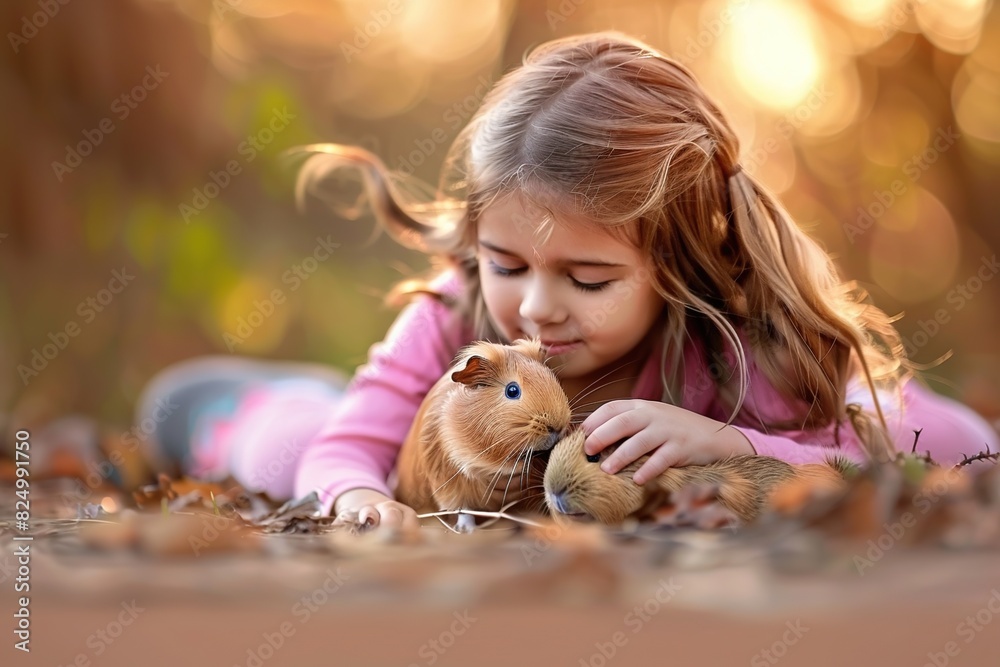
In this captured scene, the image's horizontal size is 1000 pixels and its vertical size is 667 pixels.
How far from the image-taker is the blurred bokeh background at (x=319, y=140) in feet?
13.5

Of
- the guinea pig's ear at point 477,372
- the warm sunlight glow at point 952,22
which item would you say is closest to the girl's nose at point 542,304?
the guinea pig's ear at point 477,372

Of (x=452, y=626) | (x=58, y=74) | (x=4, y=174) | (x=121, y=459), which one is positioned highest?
(x=58, y=74)

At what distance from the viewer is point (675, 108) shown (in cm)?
191

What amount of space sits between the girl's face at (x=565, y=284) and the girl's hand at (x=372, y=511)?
448mm

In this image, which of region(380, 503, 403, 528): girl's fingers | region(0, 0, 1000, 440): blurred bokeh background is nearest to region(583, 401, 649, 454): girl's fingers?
region(380, 503, 403, 528): girl's fingers

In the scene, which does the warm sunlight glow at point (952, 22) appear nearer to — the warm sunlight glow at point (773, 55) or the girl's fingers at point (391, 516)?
the warm sunlight glow at point (773, 55)

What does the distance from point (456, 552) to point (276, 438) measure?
195 cm

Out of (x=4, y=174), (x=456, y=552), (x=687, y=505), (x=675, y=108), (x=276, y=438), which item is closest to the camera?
(x=456, y=552)

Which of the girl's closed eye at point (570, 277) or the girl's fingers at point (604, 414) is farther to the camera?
the girl's closed eye at point (570, 277)

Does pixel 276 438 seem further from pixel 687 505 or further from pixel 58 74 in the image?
pixel 58 74

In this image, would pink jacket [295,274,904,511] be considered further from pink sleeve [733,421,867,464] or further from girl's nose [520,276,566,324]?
girl's nose [520,276,566,324]

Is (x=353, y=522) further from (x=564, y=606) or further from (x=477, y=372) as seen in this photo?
(x=564, y=606)

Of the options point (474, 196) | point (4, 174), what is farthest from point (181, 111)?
point (474, 196)

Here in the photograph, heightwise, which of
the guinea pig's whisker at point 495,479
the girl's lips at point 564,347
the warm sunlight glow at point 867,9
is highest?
the warm sunlight glow at point 867,9
